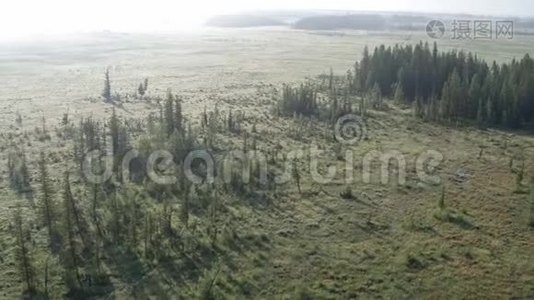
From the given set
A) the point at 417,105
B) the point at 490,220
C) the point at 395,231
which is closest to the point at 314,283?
the point at 395,231

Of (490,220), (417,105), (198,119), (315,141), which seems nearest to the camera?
(490,220)

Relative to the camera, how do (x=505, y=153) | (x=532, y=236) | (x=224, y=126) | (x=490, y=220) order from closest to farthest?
(x=532, y=236), (x=490, y=220), (x=505, y=153), (x=224, y=126)

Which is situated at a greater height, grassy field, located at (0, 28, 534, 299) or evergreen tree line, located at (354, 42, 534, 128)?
evergreen tree line, located at (354, 42, 534, 128)

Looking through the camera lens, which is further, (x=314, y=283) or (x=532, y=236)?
(x=532, y=236)

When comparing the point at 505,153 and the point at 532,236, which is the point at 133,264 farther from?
the point at 505,153

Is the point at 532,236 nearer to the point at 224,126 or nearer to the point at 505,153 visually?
the point at 505,153

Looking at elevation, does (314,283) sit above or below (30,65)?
below

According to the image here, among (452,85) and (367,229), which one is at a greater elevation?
(452,85)

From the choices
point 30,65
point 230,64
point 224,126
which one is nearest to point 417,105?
point 224,126
